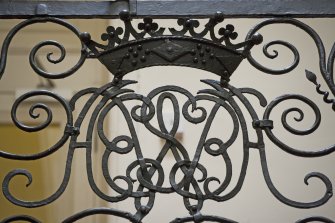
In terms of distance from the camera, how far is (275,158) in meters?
1.30

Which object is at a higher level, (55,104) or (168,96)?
(55,104)

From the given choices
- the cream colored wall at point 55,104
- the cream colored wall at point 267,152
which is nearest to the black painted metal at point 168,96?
the cream colored wall at point 267,152

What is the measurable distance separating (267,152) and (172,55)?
73 centimetres

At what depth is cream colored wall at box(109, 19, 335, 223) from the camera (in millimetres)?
1281

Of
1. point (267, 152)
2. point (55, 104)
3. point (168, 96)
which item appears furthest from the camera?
point (55, 104)

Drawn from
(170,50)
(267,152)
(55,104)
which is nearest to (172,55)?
(170,50)

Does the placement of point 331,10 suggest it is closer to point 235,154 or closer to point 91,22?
point 235,154

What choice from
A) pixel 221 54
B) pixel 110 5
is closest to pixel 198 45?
pixel 221 54

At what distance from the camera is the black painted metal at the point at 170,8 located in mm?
664

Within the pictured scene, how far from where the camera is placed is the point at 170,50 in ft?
2.15

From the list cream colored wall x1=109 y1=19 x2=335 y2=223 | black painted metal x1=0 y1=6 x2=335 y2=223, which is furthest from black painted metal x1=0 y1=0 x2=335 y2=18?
cream colored wall x1=109 y1=19 x2=335 y2=223

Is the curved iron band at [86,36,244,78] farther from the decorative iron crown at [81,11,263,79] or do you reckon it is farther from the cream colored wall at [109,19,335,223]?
the cream colored wall at [109,19,335,223]

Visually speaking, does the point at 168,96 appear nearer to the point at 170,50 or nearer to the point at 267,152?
the point at 170,50

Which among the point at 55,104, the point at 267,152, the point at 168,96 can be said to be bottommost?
the point at 168,96
